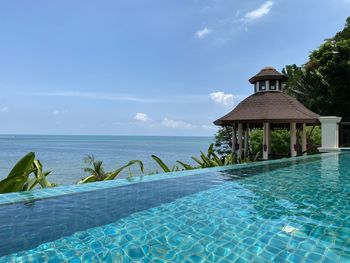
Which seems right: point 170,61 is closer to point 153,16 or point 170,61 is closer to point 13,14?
point 153,16

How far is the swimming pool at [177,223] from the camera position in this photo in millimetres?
2871

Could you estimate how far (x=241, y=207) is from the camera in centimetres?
434

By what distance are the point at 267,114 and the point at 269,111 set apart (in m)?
0.45

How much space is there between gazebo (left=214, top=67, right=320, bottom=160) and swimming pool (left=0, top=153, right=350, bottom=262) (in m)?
9.40

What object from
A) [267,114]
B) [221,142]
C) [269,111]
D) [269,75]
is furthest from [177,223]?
[221,142]

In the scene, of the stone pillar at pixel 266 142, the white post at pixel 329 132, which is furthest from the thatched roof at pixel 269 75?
the white post at pixel 329 132

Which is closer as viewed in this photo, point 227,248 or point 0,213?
point 227,248

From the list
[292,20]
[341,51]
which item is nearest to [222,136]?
[341,51]

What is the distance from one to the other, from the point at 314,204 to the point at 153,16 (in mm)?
12328

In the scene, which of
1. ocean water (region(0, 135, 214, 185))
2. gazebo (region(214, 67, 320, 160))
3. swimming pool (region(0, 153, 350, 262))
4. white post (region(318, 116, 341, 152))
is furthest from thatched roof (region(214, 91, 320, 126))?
swimming pool (region(0, 153, 350, 262))

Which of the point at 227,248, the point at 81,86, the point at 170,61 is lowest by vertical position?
the point at 227,248

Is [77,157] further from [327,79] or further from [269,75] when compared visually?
[269,75]

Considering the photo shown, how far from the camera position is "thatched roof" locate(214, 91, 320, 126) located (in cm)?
1484

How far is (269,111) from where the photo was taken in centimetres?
1552
